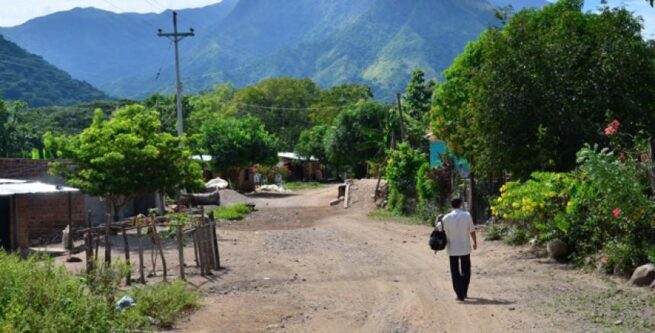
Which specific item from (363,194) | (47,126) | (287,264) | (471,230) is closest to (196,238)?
(287,264)

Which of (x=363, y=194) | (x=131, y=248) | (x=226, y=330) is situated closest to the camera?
(x=226, y=330)

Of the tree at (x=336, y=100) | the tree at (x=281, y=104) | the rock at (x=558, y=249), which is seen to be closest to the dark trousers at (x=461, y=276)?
the rock at (x=558, y=249)

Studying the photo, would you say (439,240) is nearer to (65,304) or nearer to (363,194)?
(65,304)

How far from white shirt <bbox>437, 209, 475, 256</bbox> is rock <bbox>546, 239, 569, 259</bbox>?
14.4ft

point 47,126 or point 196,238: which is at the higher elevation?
point 47,126

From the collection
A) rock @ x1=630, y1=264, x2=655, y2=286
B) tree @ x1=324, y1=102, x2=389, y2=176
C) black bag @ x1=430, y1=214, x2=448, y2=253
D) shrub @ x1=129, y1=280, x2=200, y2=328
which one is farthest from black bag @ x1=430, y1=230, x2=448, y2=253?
tree @ x1=324, y1=102, x2=389, y2=176

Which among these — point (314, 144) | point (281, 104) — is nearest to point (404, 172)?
point (314, 144)

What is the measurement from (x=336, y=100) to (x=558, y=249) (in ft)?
244

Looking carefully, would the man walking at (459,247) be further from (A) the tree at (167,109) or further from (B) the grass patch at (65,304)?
(A) the tree at (167,109)

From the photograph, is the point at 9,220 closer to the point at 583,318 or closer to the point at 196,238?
the point at 196,238

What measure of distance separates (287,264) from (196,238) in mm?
2689

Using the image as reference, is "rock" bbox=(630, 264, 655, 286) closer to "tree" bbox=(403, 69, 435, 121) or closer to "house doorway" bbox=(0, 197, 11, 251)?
"house doorway" bbox=(0, 197, 11, 251)

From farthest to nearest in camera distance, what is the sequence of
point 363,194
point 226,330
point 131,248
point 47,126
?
point 47,126 → point 363,194 → point 131,248 → point 226,330

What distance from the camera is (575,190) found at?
15359mm
